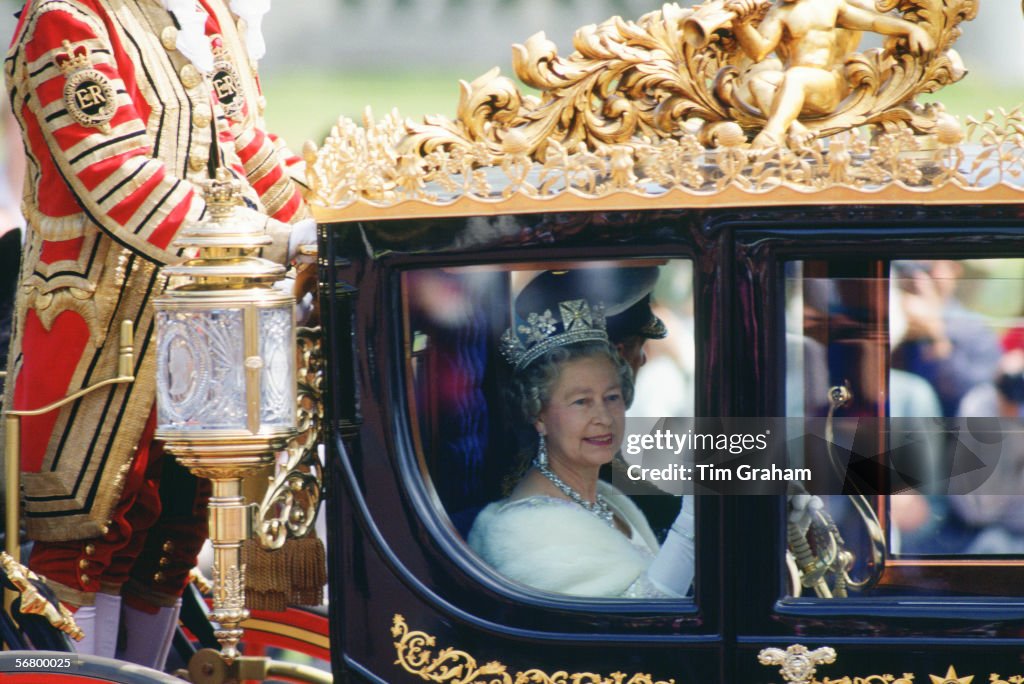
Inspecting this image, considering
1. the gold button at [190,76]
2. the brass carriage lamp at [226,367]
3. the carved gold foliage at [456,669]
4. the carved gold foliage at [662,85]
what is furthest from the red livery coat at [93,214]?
the carved gold foliage at [456,669]

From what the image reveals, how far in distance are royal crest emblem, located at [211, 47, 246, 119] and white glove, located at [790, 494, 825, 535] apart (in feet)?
4.13

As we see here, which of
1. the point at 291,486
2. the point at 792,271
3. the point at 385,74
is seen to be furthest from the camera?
the point at 385,74

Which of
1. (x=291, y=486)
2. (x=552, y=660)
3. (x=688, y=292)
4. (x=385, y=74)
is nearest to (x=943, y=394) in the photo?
(x=688, y=292)

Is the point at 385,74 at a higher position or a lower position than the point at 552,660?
higher

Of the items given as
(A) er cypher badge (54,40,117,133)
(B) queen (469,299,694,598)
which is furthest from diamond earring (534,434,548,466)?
(A) er cypher badge (54,40,117,133)

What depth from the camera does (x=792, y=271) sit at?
2139 millimetres

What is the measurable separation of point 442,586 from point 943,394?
2.38ft

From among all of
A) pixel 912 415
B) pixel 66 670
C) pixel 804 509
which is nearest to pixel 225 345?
pixel 66 670

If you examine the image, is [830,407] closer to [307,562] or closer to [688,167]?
[688,167]

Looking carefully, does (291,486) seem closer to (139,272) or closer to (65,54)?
(139,272)

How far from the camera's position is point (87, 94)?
2521mm

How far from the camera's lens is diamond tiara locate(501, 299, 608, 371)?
220 centimetres

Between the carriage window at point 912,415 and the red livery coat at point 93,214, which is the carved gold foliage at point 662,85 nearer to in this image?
the carriage window at point 912,415

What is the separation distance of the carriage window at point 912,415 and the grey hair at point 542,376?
27cm
